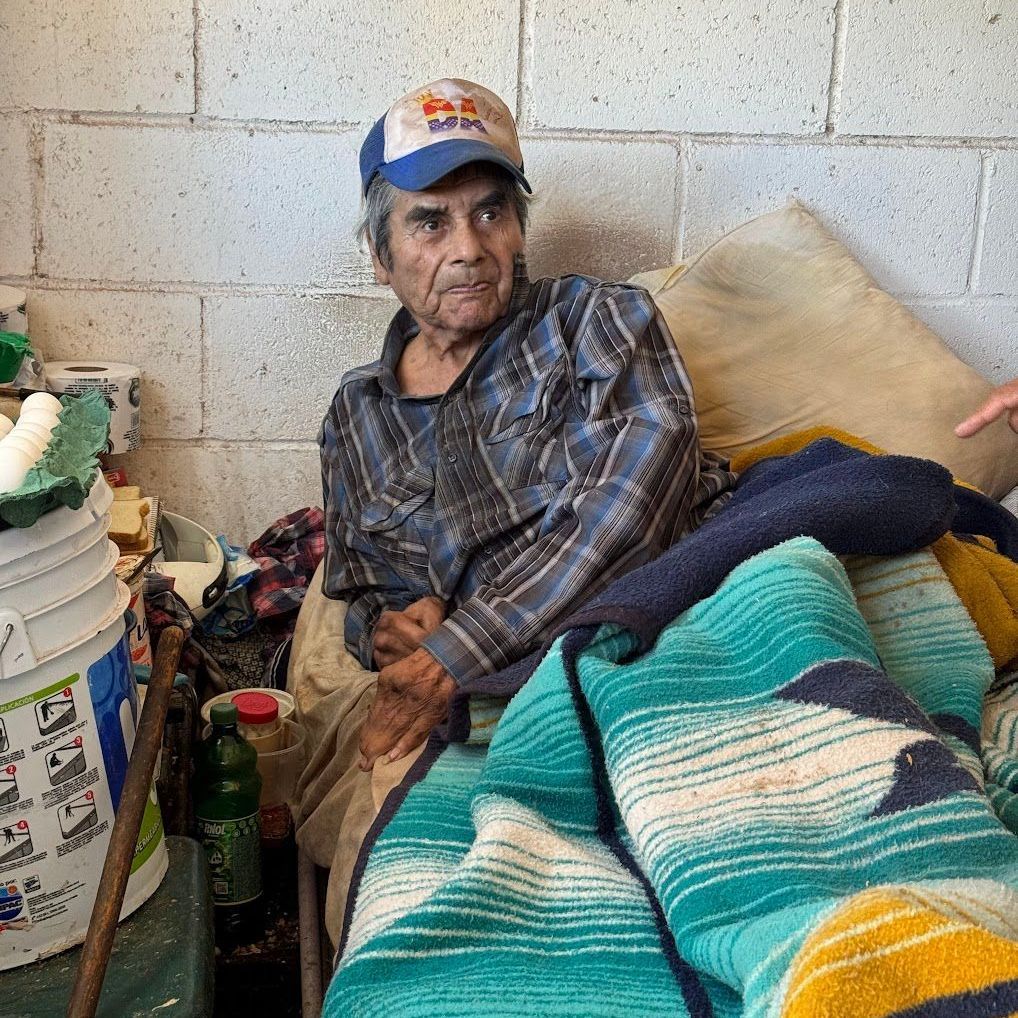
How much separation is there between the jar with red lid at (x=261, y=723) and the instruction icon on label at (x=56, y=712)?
0.74 meters

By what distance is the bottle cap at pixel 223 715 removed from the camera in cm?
170

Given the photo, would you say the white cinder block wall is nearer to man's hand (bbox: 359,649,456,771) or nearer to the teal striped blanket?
man's hand (bbox: 359,649,456,771)

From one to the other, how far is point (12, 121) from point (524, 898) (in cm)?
195

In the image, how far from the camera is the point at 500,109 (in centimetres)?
208

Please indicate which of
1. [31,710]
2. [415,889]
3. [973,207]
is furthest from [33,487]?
[973,207]

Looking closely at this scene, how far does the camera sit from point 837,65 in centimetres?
236

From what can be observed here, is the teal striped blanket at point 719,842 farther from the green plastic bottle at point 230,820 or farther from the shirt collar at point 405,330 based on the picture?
the shirt collar at point 405,330

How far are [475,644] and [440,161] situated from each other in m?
0.83

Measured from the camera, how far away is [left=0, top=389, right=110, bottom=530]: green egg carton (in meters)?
1.08

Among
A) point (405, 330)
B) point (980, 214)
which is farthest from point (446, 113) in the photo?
point (980, 214)

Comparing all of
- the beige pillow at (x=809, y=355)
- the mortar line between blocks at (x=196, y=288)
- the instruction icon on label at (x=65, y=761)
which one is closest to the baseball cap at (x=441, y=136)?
the mortar line between blocks at (x=196, y=288)

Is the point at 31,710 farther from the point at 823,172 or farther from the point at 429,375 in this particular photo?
the point at 823,172

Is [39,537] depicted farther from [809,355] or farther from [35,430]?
[809,355]

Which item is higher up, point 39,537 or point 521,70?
point 521,70
